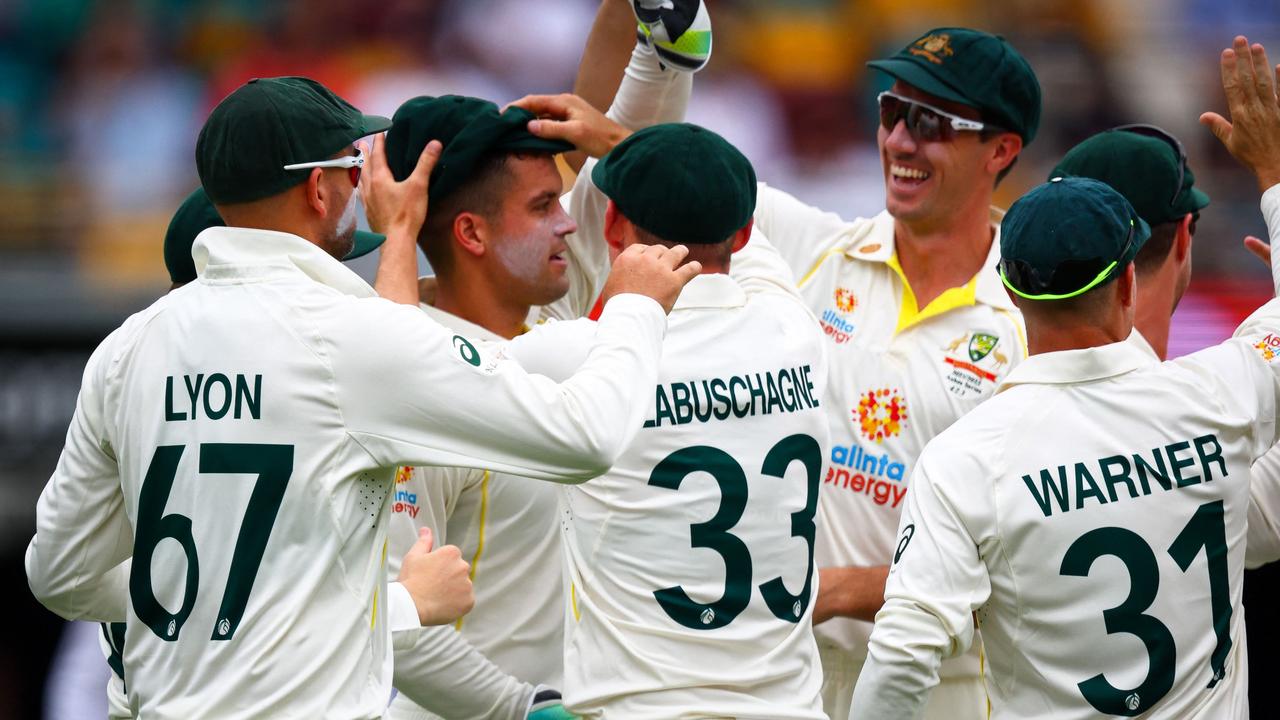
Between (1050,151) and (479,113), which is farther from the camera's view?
(1050,151)

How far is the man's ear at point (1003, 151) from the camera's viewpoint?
5.30m

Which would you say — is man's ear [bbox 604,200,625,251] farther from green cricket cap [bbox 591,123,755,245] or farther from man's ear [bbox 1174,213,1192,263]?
man's ear [bbox 1174,213,1192,263]

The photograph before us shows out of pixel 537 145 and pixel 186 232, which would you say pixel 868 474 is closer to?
pixel 537 145

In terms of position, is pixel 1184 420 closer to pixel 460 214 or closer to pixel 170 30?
pixel 460 214

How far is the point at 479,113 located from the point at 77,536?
178 centimetres

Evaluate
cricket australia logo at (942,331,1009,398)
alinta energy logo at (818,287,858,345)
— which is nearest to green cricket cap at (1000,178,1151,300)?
cricket australia logo at (942,331,1009,398)

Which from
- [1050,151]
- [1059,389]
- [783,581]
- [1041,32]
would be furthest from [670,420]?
[1041,32]

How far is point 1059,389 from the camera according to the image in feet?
12.8

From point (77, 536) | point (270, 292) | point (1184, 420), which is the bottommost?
point (77, 536)

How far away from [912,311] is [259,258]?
Result: 234cm

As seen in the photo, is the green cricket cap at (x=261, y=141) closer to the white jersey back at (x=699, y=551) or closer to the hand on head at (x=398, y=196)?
the hand on head at (x=398, y=196)

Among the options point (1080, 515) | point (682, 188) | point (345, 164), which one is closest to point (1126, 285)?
point (1080, 515)

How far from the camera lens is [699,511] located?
13.4 ft

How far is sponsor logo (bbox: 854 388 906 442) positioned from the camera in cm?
501
